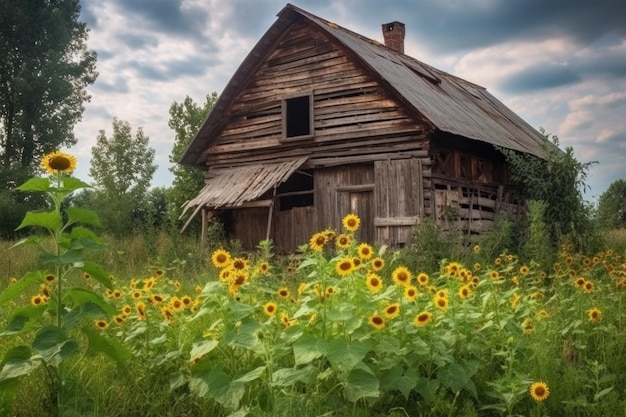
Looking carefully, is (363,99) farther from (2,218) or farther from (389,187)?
(2,218)

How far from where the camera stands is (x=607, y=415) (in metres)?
3.33

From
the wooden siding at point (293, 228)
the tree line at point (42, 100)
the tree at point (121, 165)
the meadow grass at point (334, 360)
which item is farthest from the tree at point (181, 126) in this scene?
the meadow grass at point (334, 360)

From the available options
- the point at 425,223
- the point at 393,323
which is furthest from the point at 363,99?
the point at 393,323

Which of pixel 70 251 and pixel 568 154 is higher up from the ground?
pixel 568 154

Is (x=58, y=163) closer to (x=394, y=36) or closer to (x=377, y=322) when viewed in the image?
(x=377, y=322)

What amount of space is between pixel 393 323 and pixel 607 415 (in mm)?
1236

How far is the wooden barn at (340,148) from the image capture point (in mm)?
12555

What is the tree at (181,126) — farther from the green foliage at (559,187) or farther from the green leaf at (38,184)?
the green leaf at (38,184)

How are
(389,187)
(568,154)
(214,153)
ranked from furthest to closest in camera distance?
(214,153) < (568,154) < (389,187)

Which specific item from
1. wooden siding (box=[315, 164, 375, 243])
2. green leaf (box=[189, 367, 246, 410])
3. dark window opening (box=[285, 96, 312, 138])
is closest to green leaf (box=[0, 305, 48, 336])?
green leaf (box=[189, 367, 246, 410])

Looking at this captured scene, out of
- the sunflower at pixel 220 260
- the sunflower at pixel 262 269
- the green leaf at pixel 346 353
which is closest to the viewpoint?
the green leaf at pixel 346 353

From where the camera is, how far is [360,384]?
9.73ft

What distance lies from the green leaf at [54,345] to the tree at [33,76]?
22.9 meters

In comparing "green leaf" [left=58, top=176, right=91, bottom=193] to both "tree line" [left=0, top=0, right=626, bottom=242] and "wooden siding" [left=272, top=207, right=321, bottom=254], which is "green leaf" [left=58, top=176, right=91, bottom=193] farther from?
"tree line" [left=0, top=0, right=626, bottom=242]
